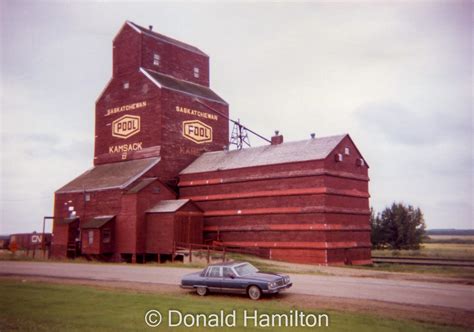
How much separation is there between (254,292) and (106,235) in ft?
78.5

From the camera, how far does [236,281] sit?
16766 millimetres

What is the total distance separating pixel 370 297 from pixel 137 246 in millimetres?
23458

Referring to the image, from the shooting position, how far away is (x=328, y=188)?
106 feet

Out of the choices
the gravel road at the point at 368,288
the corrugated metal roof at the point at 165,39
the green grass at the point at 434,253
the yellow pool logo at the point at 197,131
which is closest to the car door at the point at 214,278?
the gravel road at the point at 368,288

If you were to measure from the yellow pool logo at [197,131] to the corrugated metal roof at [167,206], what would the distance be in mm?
8410

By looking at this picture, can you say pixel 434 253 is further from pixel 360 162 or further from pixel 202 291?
pixel 202 291

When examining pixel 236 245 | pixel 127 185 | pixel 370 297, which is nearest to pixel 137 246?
pixel 127 185

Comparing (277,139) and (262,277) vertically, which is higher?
(277,139)

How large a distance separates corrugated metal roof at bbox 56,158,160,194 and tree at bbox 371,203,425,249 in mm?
29304

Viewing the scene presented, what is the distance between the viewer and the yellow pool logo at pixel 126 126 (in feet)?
141

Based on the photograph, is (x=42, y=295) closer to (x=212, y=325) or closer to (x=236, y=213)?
(x=212, y=325)

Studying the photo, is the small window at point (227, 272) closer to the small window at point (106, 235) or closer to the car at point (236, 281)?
the car at point (236, 281)

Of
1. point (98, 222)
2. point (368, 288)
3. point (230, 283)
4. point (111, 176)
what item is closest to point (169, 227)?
point (98, 222)

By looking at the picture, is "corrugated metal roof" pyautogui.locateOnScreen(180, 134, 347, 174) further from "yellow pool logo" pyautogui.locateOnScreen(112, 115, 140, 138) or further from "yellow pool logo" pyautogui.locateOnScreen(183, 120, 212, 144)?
"yellow pool logo" pyautogui.locateOnScreen(112, 115, 140, 138)
